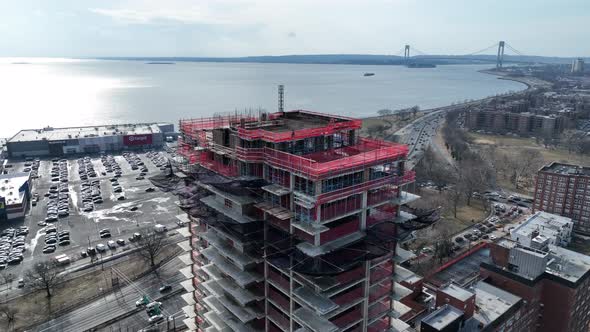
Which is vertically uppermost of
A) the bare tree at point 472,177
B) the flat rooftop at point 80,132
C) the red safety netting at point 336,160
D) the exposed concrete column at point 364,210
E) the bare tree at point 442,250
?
the red safety netting at point 336,160

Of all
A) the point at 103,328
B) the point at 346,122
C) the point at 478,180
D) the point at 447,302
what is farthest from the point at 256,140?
the point at 478,180

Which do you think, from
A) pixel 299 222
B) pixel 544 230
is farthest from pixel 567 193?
pixel 299 222

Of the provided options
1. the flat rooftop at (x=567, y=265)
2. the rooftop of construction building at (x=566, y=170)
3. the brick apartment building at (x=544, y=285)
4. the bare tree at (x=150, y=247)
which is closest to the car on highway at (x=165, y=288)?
the bare tree at (x=150, y=247)

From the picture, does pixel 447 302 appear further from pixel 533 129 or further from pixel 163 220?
pixel 533 129

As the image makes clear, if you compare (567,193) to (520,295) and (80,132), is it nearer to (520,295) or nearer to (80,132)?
(520,295)

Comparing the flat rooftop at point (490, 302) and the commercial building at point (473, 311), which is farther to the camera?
the flat rooftop at point (490, 302)

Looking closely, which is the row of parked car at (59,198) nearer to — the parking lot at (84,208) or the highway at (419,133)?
the parking lot at (84,208)

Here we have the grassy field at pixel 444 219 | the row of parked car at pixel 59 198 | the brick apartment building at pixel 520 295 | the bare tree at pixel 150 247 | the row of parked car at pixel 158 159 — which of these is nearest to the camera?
the brick apartment building at pixel 520 295
